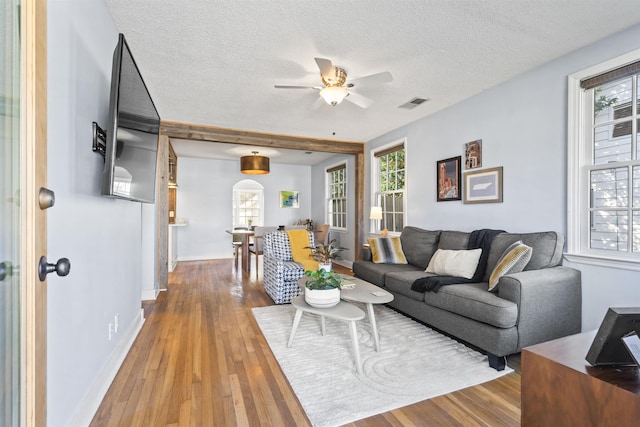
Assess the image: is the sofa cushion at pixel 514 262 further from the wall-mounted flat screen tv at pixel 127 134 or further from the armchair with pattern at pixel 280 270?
the wall-mounted flat screen tv at pixel 127 134

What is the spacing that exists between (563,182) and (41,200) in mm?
3621

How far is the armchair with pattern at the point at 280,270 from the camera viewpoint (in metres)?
3.95

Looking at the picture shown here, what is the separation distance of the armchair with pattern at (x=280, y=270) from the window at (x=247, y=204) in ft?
13.3

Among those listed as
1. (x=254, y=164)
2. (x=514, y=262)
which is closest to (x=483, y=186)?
(x=514, y=262)

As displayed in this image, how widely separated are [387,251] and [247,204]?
16.6 feet

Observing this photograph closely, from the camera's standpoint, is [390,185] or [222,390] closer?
[222,390]

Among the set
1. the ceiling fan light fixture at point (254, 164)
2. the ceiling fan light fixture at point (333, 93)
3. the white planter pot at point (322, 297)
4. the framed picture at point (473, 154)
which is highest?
the ceiling fan light fixture at point (333, 93)

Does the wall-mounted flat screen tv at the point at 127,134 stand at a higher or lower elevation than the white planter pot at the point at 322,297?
higher

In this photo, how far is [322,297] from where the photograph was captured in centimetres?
244

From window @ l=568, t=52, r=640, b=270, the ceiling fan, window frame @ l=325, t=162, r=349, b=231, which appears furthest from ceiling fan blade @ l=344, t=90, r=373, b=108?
window frame @ l=325, t=162, r=349, b=231

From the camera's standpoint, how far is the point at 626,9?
218 cm

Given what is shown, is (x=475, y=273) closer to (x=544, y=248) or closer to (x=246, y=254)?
(x=544, y=248)

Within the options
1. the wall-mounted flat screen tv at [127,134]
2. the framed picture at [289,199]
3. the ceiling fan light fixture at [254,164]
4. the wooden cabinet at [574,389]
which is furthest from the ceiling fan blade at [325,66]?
the framed picture at [289,199]

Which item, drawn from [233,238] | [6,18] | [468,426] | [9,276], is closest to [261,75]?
[6,18]
